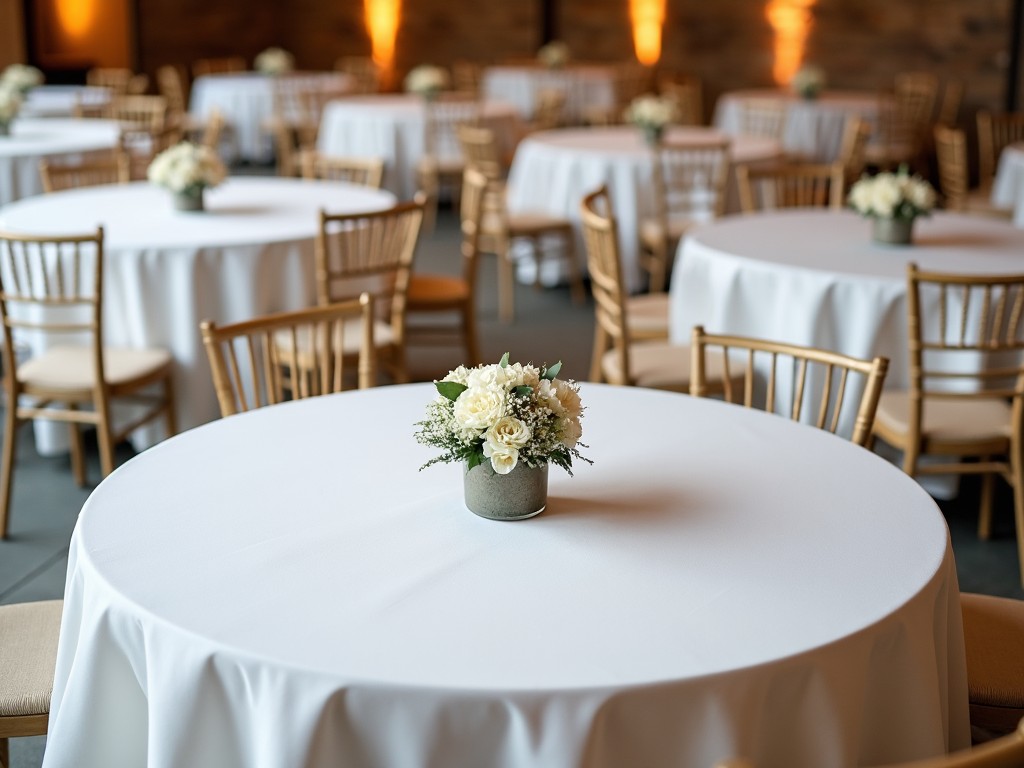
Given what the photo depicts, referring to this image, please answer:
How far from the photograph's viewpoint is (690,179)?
6.66 metres

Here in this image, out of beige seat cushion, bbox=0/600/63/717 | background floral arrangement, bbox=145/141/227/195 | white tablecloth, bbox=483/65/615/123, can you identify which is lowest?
beige seat cushion, bbox=0/600/63/717

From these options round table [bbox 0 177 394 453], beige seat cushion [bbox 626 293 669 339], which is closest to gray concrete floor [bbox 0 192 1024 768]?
round table [bbox 0 177 394 453]

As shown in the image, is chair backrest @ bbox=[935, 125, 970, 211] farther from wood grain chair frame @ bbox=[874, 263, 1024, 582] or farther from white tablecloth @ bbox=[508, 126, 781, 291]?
wood grain chair frame @ bbox=[874, 263, 1024, 582]

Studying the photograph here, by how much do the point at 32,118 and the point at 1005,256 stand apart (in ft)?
20.9

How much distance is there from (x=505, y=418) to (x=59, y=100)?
8445 mm

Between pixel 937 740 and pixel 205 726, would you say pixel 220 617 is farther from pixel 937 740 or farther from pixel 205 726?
pixel 937 740

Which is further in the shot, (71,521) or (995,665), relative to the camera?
(71,521)

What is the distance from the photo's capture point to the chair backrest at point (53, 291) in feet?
12.0

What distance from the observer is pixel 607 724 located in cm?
155

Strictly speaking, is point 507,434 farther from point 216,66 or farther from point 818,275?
point 216,66

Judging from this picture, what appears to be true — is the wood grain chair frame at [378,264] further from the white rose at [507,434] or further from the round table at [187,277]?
the white rose at [507,434]

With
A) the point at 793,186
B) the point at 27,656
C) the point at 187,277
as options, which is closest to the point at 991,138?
the point at 793,186

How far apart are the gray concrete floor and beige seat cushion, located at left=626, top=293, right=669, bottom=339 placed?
72cm

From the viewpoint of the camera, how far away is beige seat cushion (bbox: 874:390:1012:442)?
3482 millimetres
